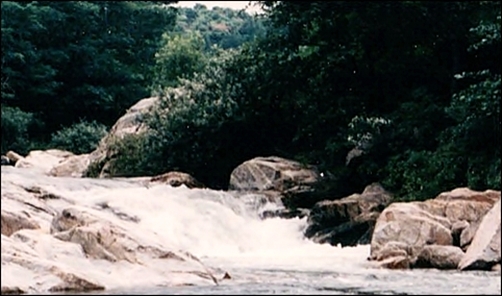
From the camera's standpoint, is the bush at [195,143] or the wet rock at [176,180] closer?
the wet rock at [176,180]

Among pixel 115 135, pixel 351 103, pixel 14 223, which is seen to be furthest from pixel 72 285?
pixel 115 135

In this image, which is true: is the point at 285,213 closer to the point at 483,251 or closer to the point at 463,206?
the point at 463,206

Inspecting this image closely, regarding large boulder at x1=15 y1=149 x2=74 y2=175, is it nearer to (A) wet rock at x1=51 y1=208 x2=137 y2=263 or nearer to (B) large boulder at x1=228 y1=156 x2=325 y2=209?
(B) large boulder at x1=228 y1=156 x2=325 y2=209

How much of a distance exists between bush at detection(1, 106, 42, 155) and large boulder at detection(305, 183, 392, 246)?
17.8m

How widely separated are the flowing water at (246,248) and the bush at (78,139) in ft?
44.6

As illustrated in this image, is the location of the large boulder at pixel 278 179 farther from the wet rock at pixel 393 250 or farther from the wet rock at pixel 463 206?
the wet rock at pixel 393 250

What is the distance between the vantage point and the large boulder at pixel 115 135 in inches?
976

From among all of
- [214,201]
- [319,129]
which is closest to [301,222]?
[214,201]

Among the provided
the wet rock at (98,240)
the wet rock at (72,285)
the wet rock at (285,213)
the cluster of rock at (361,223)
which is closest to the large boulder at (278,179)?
the cluster of rock at (361,223)

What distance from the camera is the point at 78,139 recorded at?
1307 inches

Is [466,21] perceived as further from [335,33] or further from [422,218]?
[422,218]

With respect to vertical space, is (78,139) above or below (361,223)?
above

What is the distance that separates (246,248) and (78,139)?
17681 millimetres

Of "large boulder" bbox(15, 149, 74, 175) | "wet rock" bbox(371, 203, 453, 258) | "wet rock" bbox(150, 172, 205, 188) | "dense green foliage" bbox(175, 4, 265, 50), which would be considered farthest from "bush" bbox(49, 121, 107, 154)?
"dense green foliage" bbox(175, 4, 265, 50)
